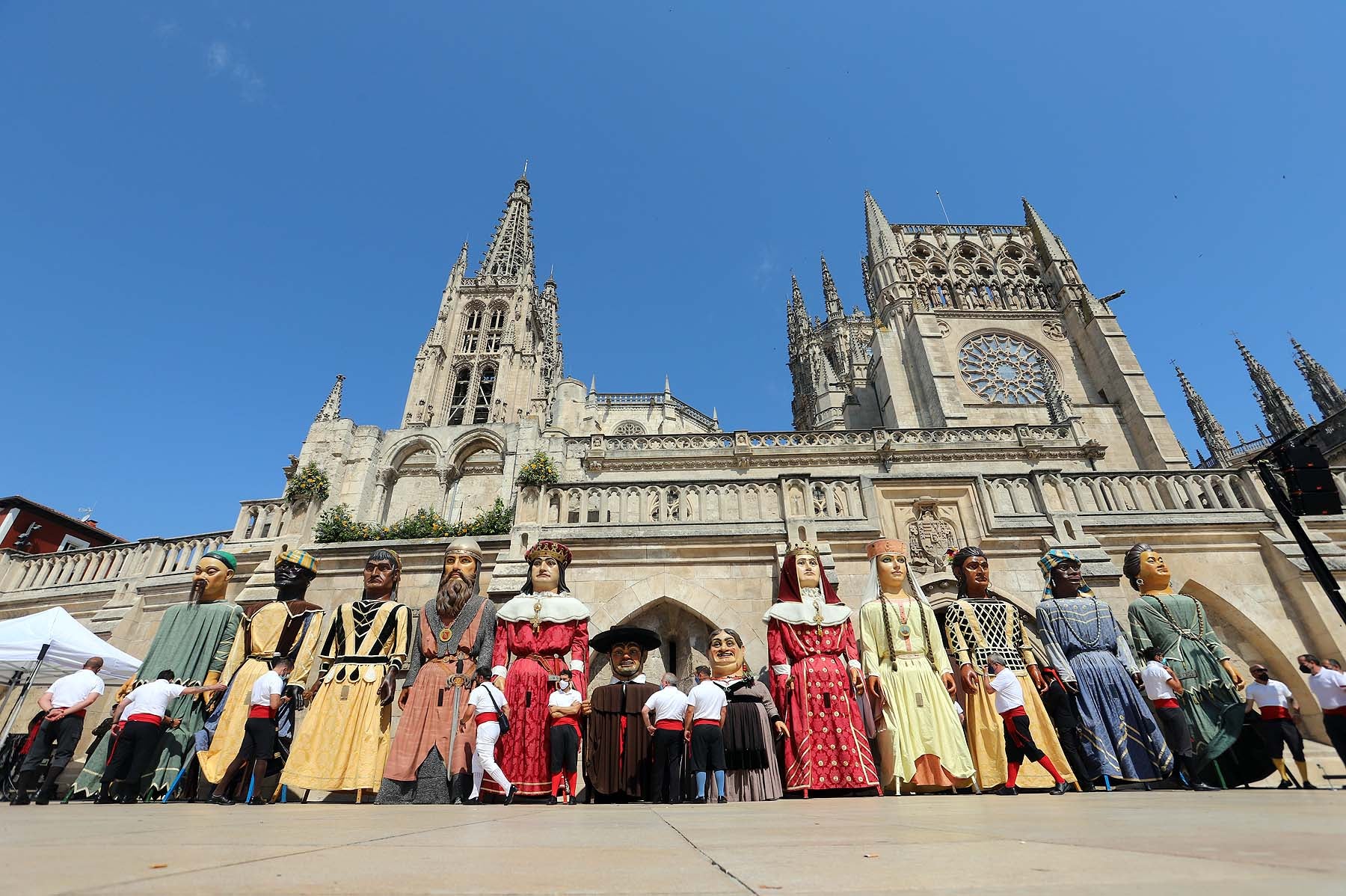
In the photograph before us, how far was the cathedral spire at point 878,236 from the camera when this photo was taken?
96.8 ft

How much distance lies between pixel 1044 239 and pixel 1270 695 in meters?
30.8

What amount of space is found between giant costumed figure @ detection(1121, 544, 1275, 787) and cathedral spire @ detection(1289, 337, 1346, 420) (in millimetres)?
45976

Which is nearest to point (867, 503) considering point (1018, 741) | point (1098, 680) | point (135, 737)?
point (1098, 680)

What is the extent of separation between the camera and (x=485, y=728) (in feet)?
15.3

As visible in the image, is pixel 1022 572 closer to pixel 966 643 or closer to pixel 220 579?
pixel 966 643

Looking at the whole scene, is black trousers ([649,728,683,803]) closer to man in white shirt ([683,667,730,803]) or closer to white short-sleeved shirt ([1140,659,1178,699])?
man in white shirt ([683,667,730,803])

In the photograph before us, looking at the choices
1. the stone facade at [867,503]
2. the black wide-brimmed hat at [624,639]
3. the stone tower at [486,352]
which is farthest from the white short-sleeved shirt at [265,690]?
the stone tower at [486,352]

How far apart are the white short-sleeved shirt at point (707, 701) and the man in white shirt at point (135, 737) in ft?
15.3

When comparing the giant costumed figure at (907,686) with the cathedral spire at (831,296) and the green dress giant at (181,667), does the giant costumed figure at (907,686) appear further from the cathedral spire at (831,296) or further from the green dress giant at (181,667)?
the cathedral spire at (831,296)

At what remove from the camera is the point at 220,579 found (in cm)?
614

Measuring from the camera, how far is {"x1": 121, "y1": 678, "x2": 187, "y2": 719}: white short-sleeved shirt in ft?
16.5

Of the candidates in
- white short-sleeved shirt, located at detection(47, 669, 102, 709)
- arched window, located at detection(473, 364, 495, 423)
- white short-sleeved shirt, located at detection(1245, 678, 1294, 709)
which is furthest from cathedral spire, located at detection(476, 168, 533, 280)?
white short-sleeved shirt, located at detection(1245, 678, 1294, 709)

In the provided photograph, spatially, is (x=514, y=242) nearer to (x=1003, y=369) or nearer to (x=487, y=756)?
(x=1003, y=369)

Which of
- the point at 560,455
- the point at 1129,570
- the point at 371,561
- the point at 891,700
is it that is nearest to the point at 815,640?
the point at 891,700
